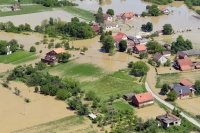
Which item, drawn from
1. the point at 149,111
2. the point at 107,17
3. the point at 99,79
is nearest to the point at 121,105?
the point at 149,111

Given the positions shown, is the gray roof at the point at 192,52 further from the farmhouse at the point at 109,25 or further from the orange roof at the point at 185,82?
the farmhouse at the point at 109,25

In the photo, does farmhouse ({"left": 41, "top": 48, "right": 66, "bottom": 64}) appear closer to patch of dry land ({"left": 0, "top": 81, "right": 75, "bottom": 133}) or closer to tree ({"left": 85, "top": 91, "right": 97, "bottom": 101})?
patch of dry land ({"left": 0, "top": 81, "right": 75, "bottom": 133})

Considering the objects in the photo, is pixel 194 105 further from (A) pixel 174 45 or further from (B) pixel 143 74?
(A) pixel 174 45

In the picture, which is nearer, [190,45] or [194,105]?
[194,105]

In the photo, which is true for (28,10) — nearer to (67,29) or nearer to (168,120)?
(67,29)

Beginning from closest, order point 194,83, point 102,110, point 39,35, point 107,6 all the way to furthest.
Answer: point 102,110
point 194,83
point 39,35
point 107,6

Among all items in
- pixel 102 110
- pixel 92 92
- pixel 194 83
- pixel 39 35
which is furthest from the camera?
pixel 39 35

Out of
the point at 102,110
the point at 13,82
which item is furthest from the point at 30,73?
the point at 102,110
